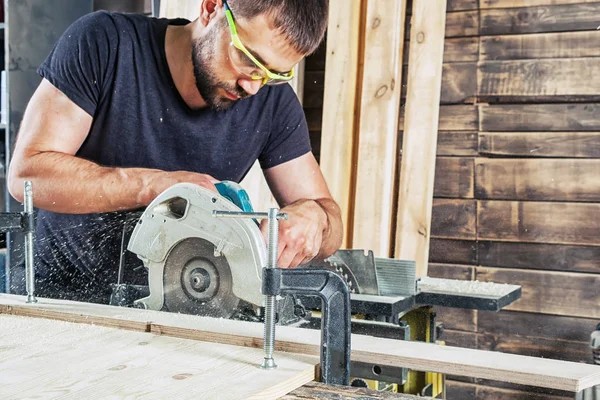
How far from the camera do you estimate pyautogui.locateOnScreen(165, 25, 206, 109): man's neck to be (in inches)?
85.3

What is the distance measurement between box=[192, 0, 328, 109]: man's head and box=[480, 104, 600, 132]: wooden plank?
135cm

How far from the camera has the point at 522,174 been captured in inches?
119

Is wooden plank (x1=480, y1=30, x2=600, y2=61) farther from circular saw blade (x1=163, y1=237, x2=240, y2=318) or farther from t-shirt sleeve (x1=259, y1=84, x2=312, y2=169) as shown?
circular saw blade (x1=163, y1=237, x2=240, y2=318)

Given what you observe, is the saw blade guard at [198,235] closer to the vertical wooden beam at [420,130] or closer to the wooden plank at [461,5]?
the vertical wooden beam at [420,130]

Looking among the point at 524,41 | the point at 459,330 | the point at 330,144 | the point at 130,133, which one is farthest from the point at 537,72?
the point at 130,133

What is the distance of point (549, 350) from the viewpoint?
3021mm

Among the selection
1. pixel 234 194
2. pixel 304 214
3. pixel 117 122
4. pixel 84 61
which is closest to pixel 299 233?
pixel 304 214

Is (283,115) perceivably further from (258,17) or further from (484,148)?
(484,148)

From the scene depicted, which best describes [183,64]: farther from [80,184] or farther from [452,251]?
[452,251]

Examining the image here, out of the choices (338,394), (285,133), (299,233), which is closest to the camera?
(338,394)

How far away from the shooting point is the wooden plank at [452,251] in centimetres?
314

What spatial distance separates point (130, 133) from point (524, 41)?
1788mm

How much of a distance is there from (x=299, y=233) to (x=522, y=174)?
63.3 inches

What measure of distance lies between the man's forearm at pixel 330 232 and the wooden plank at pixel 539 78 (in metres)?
1.15
